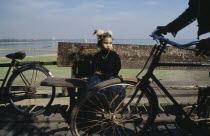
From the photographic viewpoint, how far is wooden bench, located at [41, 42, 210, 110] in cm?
360

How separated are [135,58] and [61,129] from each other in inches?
97.4

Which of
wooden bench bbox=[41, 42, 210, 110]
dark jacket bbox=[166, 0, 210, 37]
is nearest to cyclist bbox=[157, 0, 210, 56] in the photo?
dark jacket bbox=[166, 0, 210, 37]

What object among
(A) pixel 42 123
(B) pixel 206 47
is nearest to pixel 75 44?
(A) pixel 42 123

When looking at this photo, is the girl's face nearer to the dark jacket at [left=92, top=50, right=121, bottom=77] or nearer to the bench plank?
the dark jacket at [left=92, top=50, right=121, bottom=77]

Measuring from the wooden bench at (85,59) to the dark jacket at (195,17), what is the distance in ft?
4.83

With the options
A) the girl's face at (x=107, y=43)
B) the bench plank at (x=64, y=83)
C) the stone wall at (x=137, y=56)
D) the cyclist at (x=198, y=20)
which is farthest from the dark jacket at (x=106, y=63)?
the cyclist at (x=198, y=20)

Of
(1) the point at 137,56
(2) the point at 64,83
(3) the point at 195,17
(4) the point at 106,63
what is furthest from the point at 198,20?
(2) the point at 64,83

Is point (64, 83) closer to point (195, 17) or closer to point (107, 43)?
point (107, 43)

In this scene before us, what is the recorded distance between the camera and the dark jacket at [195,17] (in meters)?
2.37

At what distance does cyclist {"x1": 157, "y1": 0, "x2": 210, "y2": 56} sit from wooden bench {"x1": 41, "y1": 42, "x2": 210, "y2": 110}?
4.83ft

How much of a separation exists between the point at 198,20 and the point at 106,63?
185 centimetres

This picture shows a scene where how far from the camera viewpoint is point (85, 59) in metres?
4.23

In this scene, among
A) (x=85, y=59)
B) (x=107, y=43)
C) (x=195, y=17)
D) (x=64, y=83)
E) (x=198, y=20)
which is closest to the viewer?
(x=198, y=20)

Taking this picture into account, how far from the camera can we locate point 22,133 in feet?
10.6
